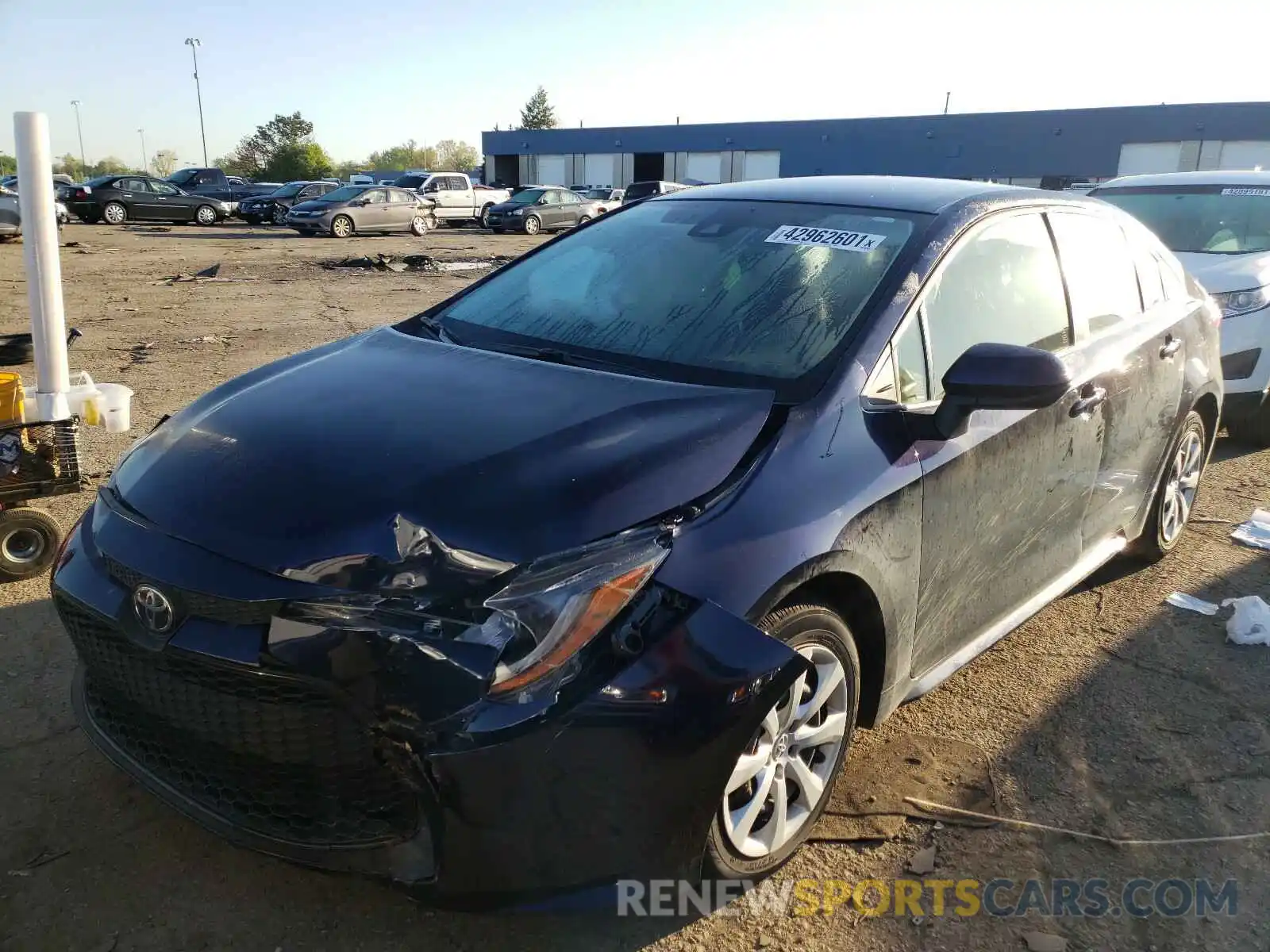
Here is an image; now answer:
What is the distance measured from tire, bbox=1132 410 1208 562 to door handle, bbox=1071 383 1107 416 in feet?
3.58

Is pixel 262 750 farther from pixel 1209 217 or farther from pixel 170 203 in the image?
pixel 170 203

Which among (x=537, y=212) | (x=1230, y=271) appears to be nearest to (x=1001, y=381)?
(x=1230, y=271)

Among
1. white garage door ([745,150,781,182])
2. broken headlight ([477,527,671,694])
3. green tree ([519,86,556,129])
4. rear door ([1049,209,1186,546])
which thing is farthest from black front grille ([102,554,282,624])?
green tree ([519,86,556,129])

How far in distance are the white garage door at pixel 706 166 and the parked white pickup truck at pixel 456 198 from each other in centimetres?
2420

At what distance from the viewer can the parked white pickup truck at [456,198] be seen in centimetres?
3100

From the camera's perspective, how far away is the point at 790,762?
2443 millimetres

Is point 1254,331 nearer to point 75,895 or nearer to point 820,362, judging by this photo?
point 820,362

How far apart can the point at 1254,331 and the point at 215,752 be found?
6701 mm

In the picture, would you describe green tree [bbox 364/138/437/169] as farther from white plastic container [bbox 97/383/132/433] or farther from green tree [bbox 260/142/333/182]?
white plastic container [bbox 97/383/132/433]

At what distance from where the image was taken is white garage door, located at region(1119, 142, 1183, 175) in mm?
40938

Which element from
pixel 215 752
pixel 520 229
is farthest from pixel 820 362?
pixel 520 229

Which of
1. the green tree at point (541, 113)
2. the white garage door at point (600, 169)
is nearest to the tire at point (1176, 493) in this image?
the white garage door at point (600, 169)

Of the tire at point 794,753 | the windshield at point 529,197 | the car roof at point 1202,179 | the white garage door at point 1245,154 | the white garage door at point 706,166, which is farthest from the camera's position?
the white garage door at point 706,166

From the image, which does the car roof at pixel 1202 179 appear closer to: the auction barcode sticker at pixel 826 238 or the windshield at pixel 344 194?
the auction barcode sticker at pixel 826 238
